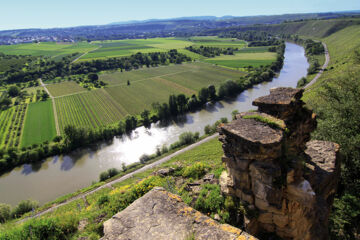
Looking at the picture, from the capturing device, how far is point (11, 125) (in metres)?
64.5

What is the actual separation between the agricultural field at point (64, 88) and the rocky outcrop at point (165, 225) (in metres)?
102

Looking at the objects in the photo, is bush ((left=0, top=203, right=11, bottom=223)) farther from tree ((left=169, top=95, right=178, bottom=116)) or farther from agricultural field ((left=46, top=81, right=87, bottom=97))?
agricultural field ((left=46, top=81, right=87, bottom=97))

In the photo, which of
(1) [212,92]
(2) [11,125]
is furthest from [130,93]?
(2) [11,125]

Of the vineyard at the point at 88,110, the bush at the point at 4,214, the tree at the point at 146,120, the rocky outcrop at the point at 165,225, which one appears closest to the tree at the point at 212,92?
the tree at the point at 146,120

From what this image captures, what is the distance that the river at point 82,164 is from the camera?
40.2m

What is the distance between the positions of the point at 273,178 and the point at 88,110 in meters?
74.7

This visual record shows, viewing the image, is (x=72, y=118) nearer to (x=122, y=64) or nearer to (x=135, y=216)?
(x=135, y=216)

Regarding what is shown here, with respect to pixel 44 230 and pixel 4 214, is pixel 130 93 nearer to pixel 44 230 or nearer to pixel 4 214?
pixel 4 214

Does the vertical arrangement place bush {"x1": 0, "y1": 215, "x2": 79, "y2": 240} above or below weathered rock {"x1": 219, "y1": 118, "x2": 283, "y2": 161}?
below

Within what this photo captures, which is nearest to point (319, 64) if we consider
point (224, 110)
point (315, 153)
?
point (224, 110)

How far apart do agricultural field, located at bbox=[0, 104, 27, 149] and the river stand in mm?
12912

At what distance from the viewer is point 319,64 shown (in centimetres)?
10106

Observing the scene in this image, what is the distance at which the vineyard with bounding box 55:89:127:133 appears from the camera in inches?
2544

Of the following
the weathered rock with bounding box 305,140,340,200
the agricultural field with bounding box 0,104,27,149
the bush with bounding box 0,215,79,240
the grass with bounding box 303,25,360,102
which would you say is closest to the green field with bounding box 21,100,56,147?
the agricultural field with bounding box 0,104,27,149
